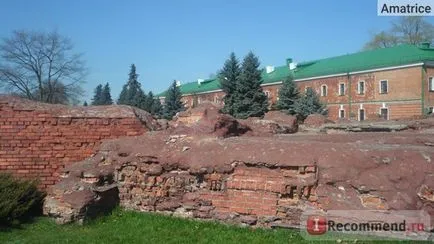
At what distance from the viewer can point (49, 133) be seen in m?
8.04

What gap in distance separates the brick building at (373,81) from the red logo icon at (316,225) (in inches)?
1107

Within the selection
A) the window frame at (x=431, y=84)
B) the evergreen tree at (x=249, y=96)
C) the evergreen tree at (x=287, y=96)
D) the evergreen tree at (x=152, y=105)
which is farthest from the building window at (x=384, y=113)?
the evergreen tree at (x=152, y=105)

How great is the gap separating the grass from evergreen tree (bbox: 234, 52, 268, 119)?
76.8 ft

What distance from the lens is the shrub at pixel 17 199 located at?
6.38 metres

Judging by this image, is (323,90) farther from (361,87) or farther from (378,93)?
(378,93)

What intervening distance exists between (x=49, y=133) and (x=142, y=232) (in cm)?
314

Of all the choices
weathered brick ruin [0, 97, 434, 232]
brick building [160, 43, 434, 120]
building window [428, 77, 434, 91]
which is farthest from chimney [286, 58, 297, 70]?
weathered brick ruin [0, 97, 434, 232]

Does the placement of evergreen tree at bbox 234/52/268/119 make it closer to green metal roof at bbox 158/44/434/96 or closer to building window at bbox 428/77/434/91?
green metal roof at bbox 158/44/434/96

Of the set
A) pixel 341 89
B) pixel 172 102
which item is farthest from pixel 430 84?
pixel 172 102

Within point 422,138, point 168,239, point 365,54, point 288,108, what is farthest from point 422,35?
point 168,239

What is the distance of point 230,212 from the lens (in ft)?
20.6

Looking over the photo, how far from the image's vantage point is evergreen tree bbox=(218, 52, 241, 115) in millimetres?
30734

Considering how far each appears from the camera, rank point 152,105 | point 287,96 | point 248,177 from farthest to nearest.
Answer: point 152,105, point 287,96, point 248,177

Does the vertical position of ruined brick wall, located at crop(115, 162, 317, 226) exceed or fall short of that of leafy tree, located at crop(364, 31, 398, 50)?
it falls short
